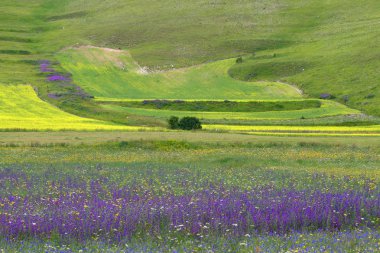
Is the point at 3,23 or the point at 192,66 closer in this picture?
the point at 192,66

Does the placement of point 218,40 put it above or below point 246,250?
above

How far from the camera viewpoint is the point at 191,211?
14.6 meters

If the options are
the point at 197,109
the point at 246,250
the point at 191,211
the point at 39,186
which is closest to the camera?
the point at 246,250

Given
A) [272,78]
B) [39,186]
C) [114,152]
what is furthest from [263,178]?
[272,78]

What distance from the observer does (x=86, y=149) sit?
35.9m

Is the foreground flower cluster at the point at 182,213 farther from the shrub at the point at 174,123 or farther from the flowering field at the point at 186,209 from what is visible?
the shrub at the point at 174,123

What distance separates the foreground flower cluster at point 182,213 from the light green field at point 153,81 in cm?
6010

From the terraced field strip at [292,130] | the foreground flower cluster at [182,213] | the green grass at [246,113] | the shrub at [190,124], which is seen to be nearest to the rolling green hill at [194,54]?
the green grass at [246,113]

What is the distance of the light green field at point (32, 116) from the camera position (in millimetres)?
49312

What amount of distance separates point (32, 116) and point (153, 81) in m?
32.7

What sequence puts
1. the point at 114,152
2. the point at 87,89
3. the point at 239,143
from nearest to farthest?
the point at 114,152 → the point at 239,143 → the point at 87,89

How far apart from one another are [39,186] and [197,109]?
53.4 metres

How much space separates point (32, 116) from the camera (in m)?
57.3

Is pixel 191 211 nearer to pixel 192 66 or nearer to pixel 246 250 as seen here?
pixel 246 250
